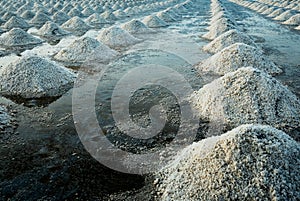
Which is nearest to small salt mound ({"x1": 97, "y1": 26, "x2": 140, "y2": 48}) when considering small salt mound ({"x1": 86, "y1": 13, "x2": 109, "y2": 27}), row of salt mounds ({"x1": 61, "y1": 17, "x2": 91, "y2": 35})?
row of salt mounds ({"x1": 61, "y1": 17, "x2": 91, "y2": 35})

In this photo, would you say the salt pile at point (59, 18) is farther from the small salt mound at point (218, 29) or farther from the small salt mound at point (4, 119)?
the small salt mound at point (4, 119)

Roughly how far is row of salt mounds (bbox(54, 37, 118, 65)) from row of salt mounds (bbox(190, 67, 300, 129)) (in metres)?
7.27

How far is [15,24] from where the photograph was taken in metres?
24.8

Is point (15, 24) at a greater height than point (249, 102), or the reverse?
point (249, 102)

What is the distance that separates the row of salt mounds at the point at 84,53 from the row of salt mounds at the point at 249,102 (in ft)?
23.9

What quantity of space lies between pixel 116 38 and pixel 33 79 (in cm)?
866

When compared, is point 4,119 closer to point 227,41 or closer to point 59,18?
point 227,41

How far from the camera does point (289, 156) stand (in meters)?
5.69

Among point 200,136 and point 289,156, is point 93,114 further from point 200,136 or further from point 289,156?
point 289,156

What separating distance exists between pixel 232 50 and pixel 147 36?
955cm

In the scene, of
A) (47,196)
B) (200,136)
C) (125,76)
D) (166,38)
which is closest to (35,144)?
(47,196)

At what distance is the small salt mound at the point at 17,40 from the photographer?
18.3 m

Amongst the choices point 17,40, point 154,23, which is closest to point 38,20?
point 17,40

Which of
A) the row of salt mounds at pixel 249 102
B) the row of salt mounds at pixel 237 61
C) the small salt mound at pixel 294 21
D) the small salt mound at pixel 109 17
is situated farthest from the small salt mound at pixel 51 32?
the small salt mound at pixel 294 21
